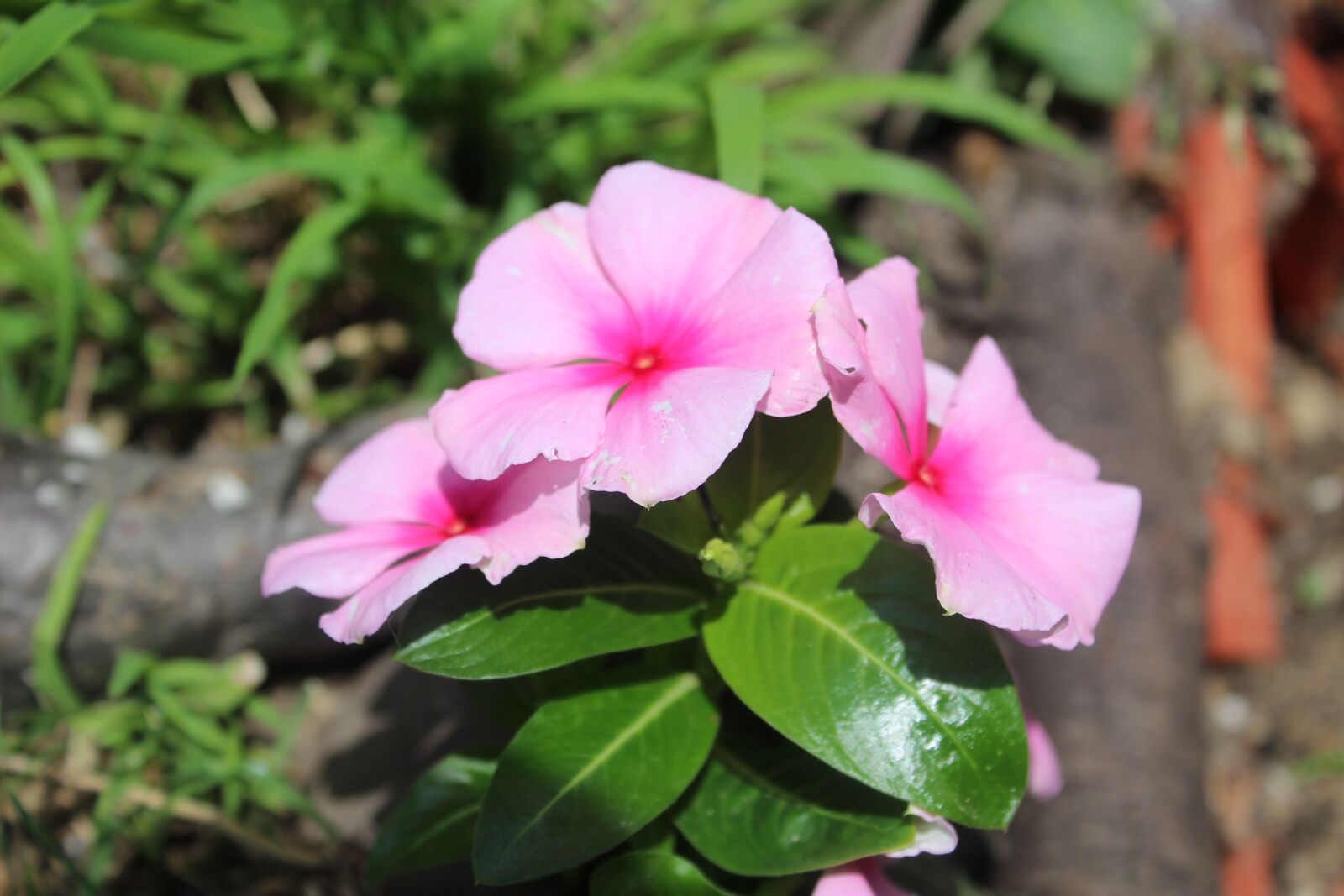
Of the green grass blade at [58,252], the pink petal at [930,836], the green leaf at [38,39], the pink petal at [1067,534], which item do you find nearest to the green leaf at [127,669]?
the green grass blade at [58,252]

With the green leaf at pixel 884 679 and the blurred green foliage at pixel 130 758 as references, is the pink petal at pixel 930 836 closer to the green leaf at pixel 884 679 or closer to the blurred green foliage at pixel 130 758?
the green leaf at pixel 884 679

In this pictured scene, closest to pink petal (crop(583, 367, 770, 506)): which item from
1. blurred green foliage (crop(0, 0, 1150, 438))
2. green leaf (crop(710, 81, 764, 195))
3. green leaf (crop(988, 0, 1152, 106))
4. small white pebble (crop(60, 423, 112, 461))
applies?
green leaf (crop(710, 81, 764, 195))

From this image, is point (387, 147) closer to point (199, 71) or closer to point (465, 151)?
point (465, 151)

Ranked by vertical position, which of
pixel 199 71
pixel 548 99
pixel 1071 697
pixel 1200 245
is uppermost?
pixel 199 71

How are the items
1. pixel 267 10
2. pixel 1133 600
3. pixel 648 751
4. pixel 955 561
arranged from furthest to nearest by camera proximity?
pixel 1133 600
pixel 267 10
pixel 648 751
pixel 955 561

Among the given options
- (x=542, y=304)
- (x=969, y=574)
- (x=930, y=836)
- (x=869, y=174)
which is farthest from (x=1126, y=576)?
(x=542, y=304)

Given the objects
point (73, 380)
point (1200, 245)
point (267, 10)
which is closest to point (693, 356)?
point (267, 10)

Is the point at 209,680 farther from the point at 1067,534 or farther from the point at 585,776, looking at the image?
the point at 1067,534
